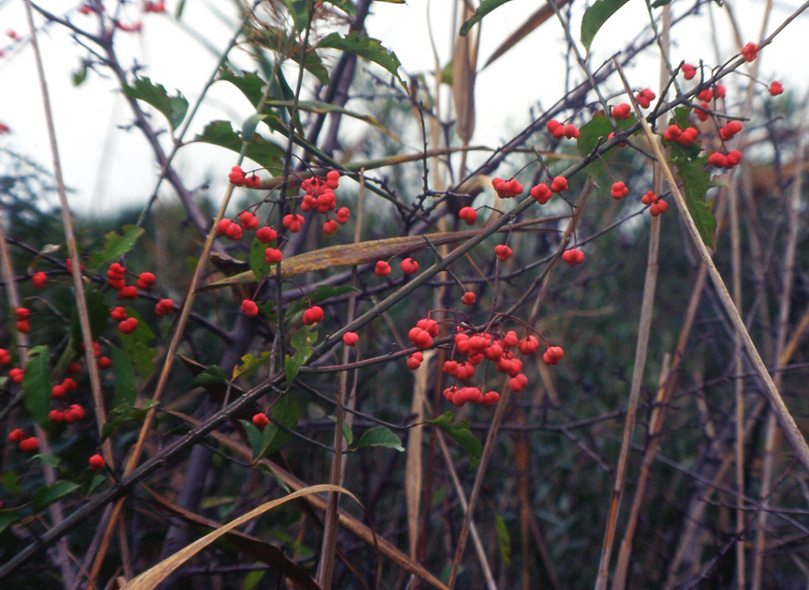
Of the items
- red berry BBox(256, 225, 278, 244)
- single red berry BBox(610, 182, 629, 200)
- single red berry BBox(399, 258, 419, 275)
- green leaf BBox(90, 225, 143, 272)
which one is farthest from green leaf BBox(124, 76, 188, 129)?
single red berry BBox(610, 182, 629, 200)

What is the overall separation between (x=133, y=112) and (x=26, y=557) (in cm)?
81

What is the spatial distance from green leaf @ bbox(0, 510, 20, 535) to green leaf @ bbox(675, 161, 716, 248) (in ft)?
3.23

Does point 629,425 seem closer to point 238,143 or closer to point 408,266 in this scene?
point 408,266

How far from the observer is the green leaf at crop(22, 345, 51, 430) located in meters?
0.74

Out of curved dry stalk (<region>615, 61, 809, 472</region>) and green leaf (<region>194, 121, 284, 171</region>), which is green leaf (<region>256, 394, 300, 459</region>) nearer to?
green leaf (<region>194, 121, 284, 171</region>)

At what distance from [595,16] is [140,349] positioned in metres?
0.82

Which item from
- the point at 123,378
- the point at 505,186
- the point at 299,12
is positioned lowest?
the point at 123,378

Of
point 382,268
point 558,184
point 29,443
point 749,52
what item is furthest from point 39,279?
point 749,52

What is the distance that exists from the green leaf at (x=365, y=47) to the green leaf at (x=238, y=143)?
171 mm

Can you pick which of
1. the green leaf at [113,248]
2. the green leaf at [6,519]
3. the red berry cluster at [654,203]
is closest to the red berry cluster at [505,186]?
the red berry cluster at [654,203]

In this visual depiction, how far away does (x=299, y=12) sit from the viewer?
0.65m

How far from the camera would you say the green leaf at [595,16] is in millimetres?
660

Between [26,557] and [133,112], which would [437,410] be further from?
[133,112]

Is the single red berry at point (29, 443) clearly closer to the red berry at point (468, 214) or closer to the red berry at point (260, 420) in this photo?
the red berry at point (260, 420)
